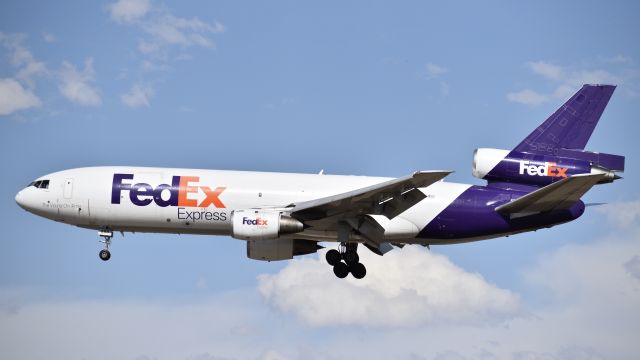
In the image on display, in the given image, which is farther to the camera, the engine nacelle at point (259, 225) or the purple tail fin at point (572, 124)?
the purple tail fin at point (572, 124)

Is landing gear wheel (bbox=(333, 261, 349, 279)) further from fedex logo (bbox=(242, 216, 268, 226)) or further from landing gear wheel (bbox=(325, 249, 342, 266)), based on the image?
fedex logo (bbox=(242, 216, 268, 226))

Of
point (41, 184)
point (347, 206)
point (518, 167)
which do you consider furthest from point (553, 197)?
point (41, 184)

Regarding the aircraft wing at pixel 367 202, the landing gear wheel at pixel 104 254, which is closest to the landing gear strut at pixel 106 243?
the landing gear wheel at pixel 104 254

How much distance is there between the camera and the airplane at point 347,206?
41.7 meters

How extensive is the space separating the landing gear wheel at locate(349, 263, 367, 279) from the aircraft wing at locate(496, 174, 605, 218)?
7.00 m

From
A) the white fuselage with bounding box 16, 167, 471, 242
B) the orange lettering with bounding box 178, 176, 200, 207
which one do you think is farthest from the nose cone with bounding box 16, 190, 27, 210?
the orange lettering with bounding box 178, 176, 200, 207

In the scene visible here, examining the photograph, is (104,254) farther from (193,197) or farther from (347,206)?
(347,206)

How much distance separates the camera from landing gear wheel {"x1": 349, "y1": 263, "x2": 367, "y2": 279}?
4362 centimetres

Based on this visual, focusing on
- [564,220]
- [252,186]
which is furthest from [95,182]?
[564,220]

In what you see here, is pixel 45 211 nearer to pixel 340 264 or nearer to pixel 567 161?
pixel 340 264

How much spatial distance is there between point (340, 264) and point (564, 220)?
10685mm

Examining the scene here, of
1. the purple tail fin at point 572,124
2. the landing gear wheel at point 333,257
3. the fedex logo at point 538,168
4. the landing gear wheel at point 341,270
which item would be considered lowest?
the landing gear wheel at point 341,270

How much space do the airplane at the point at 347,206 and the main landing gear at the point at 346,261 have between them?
0.18 feet

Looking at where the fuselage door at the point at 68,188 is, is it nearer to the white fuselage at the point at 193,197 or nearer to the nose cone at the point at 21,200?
the white fuselage at the point at 193,197
